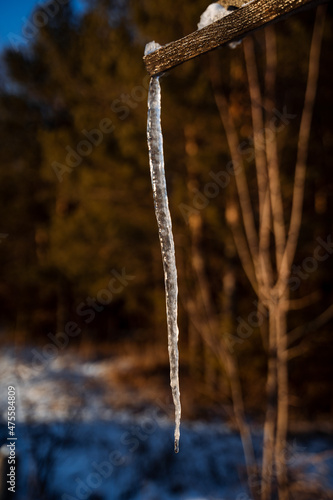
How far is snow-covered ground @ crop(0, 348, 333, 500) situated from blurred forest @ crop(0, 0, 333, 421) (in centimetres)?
75

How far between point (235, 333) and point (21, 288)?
8882mm

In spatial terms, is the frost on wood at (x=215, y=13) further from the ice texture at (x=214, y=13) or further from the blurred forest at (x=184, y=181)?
the blurred forest at (x=184, y=181)

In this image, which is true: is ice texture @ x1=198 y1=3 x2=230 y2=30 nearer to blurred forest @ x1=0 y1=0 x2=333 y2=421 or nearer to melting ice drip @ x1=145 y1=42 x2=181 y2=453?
melting ice drip @ x1=145 y1=42 x2=181 y2=453

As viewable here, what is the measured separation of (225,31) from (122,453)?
574cm

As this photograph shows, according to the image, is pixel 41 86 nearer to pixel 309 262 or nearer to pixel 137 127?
pixel 137 127

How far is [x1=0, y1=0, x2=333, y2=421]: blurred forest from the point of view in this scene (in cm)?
530

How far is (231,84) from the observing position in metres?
5.41

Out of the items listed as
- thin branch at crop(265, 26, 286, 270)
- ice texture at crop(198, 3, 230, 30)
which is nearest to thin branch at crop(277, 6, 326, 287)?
thin branch at crop(265, 26, 286, 270)

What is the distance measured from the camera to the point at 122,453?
210 inches

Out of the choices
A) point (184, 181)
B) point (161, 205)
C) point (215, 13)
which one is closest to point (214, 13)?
point (215, 13)

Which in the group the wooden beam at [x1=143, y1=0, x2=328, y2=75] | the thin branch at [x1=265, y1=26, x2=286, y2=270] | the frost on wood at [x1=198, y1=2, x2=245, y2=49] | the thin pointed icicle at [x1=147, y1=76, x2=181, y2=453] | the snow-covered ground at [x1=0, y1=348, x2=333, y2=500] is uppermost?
the thin branch at [x1=265, y1=26, x2=286, y2=270]

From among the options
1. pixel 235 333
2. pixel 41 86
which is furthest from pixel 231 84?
pixel 41 86

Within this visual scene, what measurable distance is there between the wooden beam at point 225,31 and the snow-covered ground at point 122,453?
3.26 metres

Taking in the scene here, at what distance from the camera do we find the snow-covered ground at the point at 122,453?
4.22 meters
